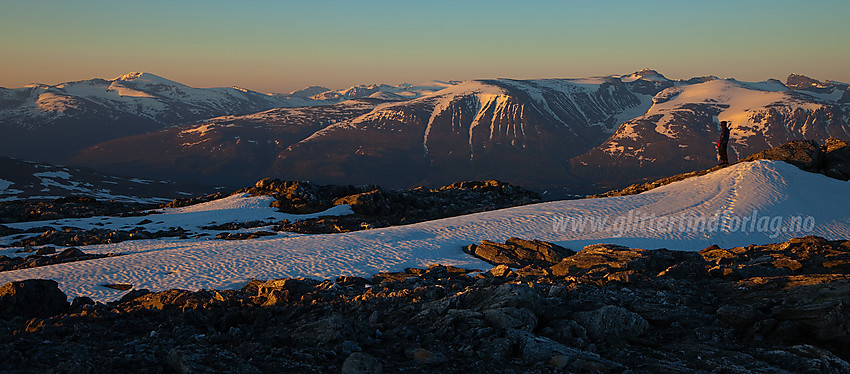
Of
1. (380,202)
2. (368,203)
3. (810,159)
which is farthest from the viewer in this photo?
(380,202)

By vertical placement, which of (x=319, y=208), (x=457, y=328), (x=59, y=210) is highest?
(x=457, y=328)

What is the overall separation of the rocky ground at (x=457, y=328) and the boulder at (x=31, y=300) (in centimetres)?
3

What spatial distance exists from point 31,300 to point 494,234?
2370 cm

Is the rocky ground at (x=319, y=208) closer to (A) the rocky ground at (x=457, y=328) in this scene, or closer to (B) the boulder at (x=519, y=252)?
(B) the boulder at (x=519, y=252)

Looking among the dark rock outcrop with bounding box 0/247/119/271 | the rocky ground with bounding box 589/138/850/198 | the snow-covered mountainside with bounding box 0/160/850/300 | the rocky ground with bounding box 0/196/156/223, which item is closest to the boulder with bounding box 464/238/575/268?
the snow-covered mountainside with bounding box 0/160/850/300

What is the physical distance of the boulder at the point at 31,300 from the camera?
15680 mm

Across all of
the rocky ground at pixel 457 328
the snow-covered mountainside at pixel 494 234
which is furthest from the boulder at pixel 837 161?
the rocky ground at pixel 457 328

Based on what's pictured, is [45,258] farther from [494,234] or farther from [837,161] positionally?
[837,161]

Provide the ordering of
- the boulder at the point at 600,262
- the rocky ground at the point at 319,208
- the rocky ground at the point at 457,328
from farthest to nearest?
the rocky ground at the point at 319,208 < the boulder at the point at 600,262 < the rocky ground at the point at 457,328

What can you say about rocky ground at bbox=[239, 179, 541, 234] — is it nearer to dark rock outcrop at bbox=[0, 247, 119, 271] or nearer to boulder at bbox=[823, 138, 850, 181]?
dark rock outcrop at bbox=[0, 247, 119, 271]

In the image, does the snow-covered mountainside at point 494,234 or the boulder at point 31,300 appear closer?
the boulder at point 31,300

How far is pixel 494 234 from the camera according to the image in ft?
109

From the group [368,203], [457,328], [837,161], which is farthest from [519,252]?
[837,161]

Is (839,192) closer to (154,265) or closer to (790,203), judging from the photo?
(790,203)
